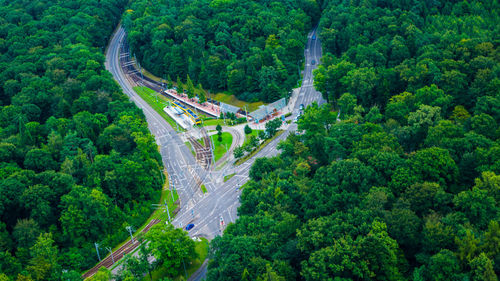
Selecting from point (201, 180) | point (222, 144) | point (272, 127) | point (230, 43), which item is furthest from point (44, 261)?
point (230, 43)

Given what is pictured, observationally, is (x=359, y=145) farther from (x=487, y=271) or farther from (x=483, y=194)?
(x=487, y=271)

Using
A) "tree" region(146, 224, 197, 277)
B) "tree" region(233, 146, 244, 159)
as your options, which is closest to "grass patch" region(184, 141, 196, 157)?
"tree" region(233, 146, 244, 159)

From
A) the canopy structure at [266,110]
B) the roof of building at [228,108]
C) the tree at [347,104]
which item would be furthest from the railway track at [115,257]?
the roof of building at [228,108]

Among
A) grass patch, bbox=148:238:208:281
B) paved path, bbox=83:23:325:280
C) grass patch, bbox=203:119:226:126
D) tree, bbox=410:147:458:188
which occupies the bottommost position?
grass patch, bbox=148:238:208:281

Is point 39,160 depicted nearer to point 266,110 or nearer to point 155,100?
point 155,100

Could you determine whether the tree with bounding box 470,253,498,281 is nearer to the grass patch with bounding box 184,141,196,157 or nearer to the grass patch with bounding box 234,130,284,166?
the grass patch with bounding box 234,130,284,166

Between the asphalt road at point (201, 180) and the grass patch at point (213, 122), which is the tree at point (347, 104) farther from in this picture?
the grass patch at point (213, 122)
